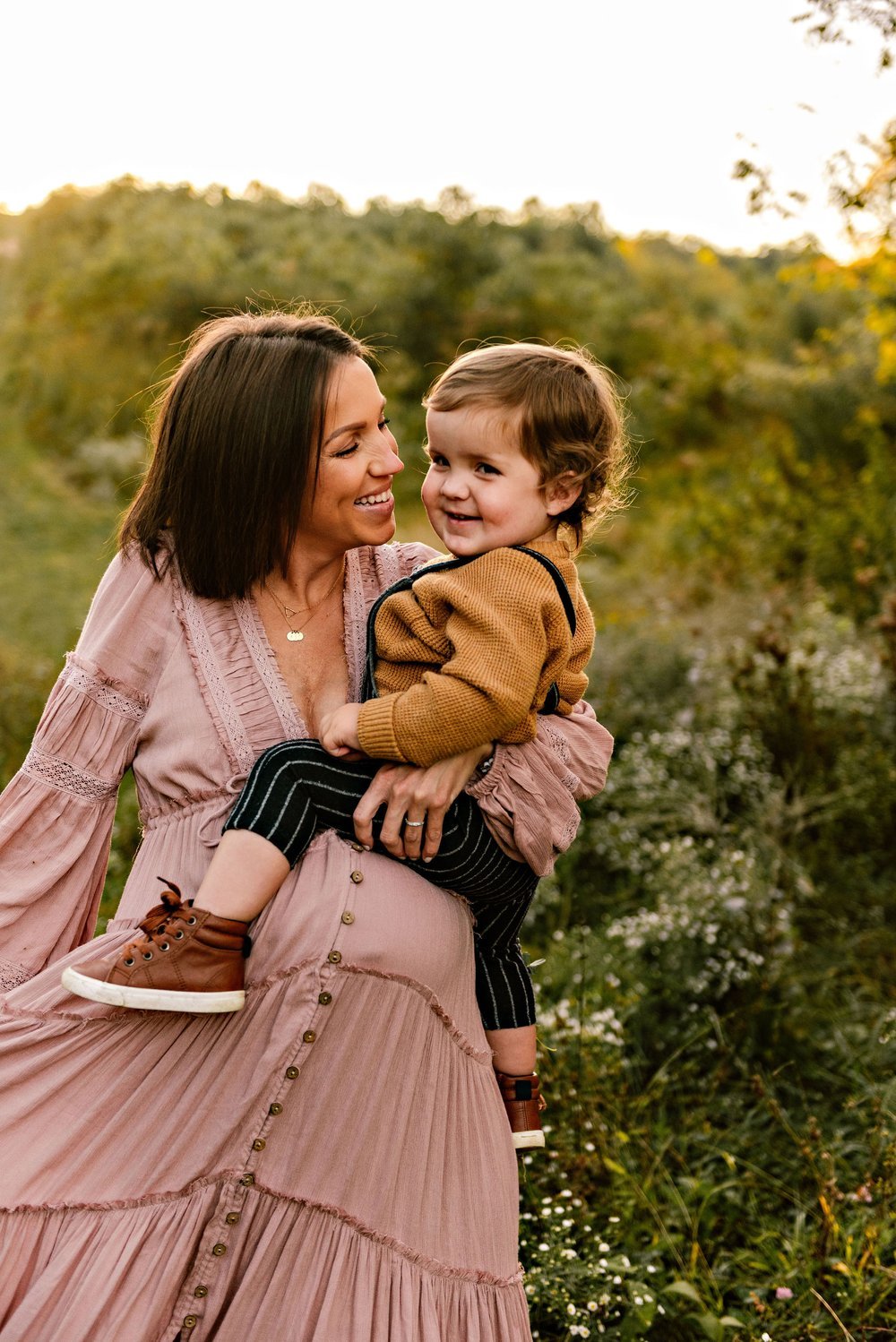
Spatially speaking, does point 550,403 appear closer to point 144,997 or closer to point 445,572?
point 445,572

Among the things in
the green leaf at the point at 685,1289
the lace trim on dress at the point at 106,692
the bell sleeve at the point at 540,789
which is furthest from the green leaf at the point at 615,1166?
the lace trim on dress at the point at 106,692

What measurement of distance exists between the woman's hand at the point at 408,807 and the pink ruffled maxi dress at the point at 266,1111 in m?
0.06

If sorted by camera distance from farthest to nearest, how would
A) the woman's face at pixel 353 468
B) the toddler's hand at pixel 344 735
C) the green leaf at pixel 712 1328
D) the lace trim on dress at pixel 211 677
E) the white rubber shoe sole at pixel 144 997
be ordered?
the green leaf at pixel 712 1328
the woman's face at pixel 353 468
the lace trim on dress at pixel 211 677
the toddler's hand at pixel 344 735
the white rubber shoe sole at pixel 144 997

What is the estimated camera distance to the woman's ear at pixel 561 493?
2359mm

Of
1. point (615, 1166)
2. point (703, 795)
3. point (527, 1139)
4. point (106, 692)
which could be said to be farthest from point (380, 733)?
point (703, 795)

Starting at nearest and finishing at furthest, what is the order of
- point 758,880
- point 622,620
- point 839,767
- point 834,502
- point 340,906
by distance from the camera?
1. point 340,906
2. point 758,880
3. point 839,767
4. point 622,620
5. point 834,502

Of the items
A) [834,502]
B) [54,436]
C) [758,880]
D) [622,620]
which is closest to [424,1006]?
[758,880]

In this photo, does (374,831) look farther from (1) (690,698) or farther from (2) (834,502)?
(2) (834,502)

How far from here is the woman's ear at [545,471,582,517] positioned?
7.74 feet

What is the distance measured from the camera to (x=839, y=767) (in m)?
4.95

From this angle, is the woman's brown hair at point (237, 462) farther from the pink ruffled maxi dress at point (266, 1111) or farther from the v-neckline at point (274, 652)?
the pink ruffled maxi dress at point (266, 1111)

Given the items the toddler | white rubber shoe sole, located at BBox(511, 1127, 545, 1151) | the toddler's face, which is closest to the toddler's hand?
the toddler

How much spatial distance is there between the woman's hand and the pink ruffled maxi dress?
0.06 m

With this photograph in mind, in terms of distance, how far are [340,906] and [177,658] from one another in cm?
59
